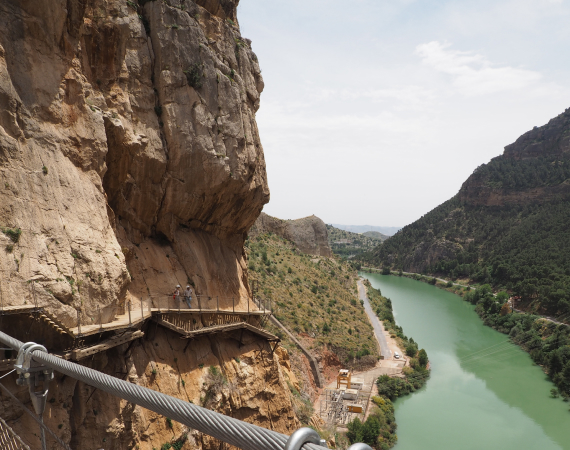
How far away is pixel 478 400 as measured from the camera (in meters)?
36.7

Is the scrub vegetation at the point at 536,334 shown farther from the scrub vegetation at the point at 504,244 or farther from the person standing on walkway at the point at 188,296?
the person standing on walkway at the point at 188,296

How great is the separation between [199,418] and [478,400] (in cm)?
4124

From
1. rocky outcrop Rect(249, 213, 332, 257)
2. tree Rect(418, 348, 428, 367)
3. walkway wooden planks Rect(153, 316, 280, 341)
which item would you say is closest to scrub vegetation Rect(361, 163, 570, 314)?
tree Rect(418, 348, 428, 367)

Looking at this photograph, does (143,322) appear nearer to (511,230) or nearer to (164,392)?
(164,392)

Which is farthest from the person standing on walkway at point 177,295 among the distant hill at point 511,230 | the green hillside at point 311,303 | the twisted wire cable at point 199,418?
the distant hill at point 511,230

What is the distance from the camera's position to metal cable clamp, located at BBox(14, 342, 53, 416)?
10.4 ft

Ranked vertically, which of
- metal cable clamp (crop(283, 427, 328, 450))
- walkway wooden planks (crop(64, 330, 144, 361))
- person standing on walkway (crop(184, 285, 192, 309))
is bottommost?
walkway wooden planks (crop(64, 330, 144, 361))

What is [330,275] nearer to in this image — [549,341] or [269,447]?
[549,341]

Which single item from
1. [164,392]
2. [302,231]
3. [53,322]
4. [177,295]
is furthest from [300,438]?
[302,231]

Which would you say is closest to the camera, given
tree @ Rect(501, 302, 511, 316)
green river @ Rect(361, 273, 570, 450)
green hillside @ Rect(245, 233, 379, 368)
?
green river @ Rect(361, 273, 570, 450)

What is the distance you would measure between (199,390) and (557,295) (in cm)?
5641

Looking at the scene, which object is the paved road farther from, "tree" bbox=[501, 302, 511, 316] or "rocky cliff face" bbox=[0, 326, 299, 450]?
"rocky cliff face" bbox=[0, 326, 299, 450]

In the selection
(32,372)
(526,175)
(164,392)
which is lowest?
(164,392)

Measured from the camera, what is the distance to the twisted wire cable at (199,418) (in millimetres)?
1914
